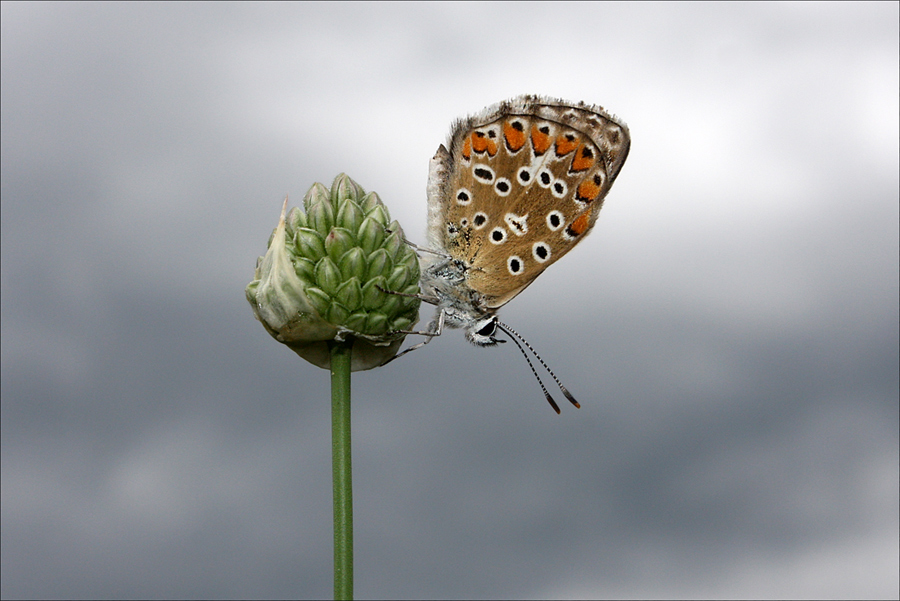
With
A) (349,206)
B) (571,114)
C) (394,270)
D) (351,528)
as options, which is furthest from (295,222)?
(571,114)

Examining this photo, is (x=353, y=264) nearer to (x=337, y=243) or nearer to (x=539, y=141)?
(x=337, y=243)

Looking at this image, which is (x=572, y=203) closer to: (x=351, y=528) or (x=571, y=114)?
(x=571, y=114)

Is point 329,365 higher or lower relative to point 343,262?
lower

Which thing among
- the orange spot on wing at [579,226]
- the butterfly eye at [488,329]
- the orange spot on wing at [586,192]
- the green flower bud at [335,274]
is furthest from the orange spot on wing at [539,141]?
the green flower bud at [335,274]

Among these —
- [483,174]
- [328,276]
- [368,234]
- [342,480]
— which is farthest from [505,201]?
[342,480]

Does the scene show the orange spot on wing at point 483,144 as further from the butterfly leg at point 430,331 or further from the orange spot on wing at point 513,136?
the butterfly leg at point 430,331

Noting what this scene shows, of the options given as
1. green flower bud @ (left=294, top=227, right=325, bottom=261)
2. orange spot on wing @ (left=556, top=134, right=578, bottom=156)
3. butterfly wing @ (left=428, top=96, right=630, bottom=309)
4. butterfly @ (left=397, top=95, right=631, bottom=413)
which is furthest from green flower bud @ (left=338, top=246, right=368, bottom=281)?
orange spot on wing @ (left=556, top=134, right=578, bottom=156)
